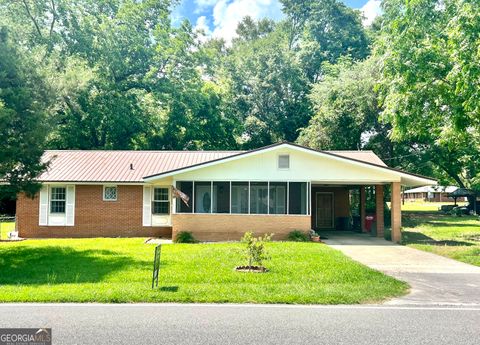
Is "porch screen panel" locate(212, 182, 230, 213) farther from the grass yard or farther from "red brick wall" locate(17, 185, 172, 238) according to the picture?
the grass yard

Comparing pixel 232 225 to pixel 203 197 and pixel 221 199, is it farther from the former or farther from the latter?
pixel 203 197

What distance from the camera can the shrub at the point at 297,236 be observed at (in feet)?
58.1

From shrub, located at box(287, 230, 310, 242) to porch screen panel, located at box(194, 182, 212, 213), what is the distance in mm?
3805

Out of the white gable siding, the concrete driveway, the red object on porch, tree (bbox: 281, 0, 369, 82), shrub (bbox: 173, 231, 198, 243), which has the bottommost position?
the concrete driveway

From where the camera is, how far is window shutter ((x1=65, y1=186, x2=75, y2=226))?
2017 centimetres

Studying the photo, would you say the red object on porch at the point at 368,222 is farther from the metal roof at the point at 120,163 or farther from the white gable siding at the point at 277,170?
the white gable siding at the point at 277,170

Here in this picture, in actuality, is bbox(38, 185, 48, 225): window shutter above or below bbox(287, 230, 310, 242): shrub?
above

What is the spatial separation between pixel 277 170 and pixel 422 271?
8.64m

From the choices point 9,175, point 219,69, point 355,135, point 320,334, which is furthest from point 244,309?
point 219,69

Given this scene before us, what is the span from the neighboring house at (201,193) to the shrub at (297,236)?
28 centimetres

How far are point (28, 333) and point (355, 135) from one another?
30417 mm

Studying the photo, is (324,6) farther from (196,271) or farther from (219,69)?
(196,271)

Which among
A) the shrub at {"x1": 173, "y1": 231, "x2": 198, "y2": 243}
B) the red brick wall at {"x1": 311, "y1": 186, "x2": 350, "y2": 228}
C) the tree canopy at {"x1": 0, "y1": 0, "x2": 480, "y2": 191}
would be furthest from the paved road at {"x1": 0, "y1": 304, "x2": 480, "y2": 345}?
the red brick wall at {"x1": 311, "y1": 186, "x2": 350, "y2": 228}

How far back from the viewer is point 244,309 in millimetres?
7156
